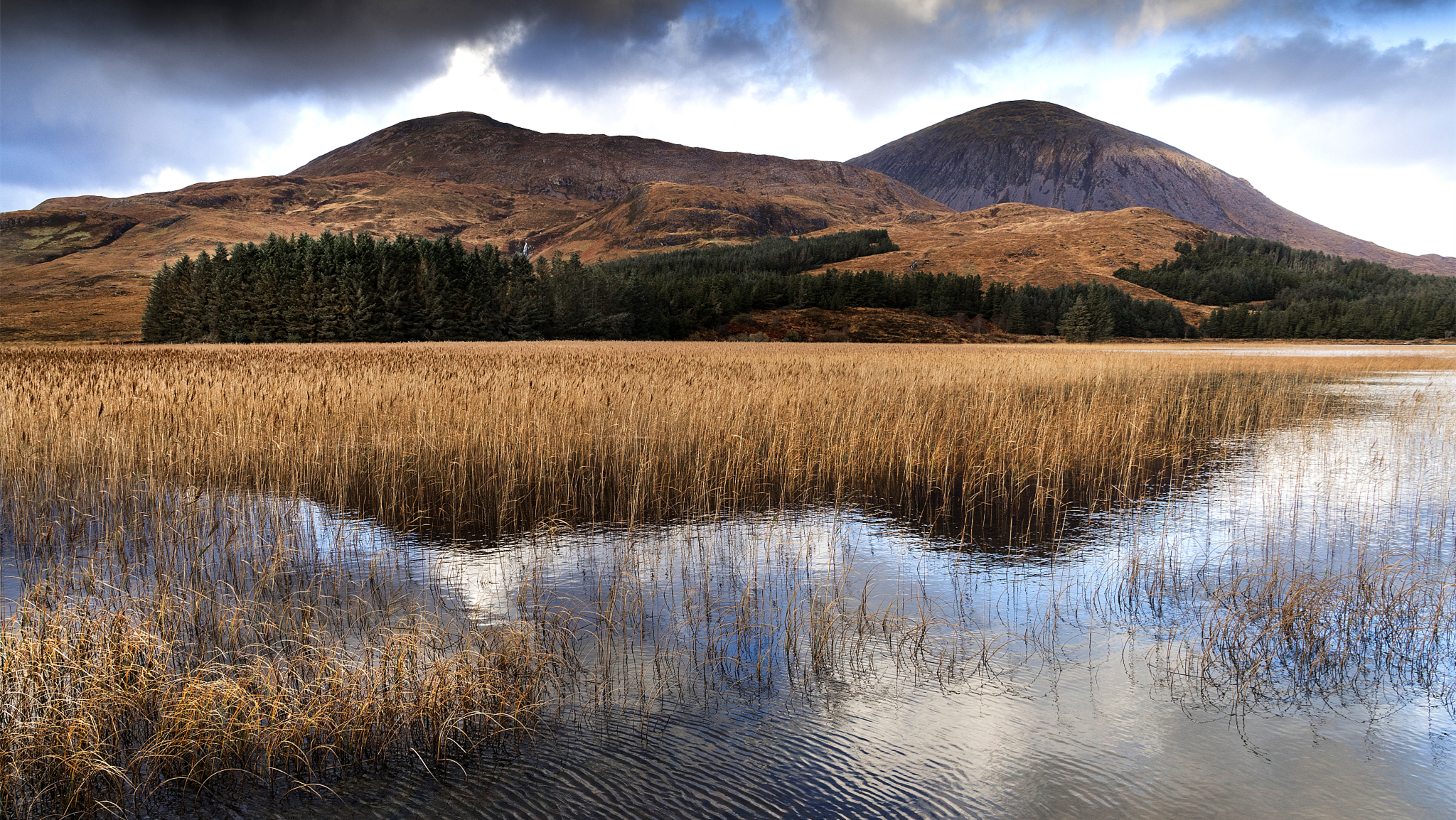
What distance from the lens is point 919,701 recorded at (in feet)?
13.6

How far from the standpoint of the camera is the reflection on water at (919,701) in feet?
10.8

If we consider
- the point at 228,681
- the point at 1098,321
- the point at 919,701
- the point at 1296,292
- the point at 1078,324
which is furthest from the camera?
the point at 1296,292

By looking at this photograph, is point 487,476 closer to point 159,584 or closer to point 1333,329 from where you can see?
point 159,584

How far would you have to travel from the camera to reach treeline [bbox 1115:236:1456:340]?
108m

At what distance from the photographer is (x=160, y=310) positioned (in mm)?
63969

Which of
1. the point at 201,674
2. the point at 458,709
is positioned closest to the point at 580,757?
the point at 458,709

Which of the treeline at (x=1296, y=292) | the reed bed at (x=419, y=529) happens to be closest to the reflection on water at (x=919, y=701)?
the reed bed at (x=419, y=529)

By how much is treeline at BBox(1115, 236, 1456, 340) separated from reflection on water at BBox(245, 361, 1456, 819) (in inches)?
5090

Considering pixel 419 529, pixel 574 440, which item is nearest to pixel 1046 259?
pixel 574 440

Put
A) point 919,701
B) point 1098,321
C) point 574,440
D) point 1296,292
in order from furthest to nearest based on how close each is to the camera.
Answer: point 1296,292
point 1098,321
point 574,440
point 919,701

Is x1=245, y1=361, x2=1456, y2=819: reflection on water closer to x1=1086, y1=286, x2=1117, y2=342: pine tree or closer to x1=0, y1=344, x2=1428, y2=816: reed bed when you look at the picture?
x1=0, y1=344, x2=1428, y2=816: reed bed

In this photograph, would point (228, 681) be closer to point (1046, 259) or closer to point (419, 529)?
point (419, 529)

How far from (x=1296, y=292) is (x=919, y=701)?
183930 mm

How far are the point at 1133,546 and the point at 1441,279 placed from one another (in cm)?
22136
